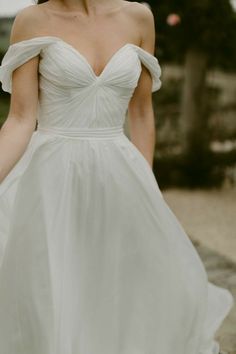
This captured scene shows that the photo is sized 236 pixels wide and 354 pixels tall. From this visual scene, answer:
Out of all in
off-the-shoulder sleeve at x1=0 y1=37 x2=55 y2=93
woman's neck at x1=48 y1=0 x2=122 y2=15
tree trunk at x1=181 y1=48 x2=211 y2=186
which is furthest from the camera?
tree trunk at x1=181 y1=48 x2=211 y2=186

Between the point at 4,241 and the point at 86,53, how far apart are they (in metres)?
0.79

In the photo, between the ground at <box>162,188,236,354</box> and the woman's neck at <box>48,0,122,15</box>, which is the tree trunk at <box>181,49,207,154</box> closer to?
the ground at <box>162,188,236,354</box>

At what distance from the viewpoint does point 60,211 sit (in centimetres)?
252

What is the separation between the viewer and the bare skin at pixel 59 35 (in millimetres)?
2418

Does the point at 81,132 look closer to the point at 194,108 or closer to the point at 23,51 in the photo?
the point at 23,51

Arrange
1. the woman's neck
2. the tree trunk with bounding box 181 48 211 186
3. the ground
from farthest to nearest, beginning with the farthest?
1. the tree trunk with bounding box 181 48 211 186
2. the ground
3. the woman's neck

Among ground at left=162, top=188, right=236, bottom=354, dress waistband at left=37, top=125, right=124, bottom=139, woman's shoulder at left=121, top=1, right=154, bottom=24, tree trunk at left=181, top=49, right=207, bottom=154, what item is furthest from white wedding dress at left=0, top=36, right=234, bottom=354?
tree trunk at left=181, top=49, right=207, bottom=154

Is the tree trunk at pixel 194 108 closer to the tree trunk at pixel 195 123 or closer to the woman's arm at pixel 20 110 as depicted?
the tree trunk at pixel 195 123

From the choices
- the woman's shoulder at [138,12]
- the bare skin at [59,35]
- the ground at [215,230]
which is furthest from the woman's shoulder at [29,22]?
the ground at [215,230]

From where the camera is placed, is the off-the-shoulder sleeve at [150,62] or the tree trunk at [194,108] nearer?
the off-the-shoulder sleeve at [150,62]

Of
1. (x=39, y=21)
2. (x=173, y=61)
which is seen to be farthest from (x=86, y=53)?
(x=173, y=61)

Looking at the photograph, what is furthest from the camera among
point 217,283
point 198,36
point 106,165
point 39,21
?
point 198,36

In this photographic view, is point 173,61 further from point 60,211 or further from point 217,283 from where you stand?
point 60,211

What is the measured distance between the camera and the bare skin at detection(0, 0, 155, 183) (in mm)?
2418
